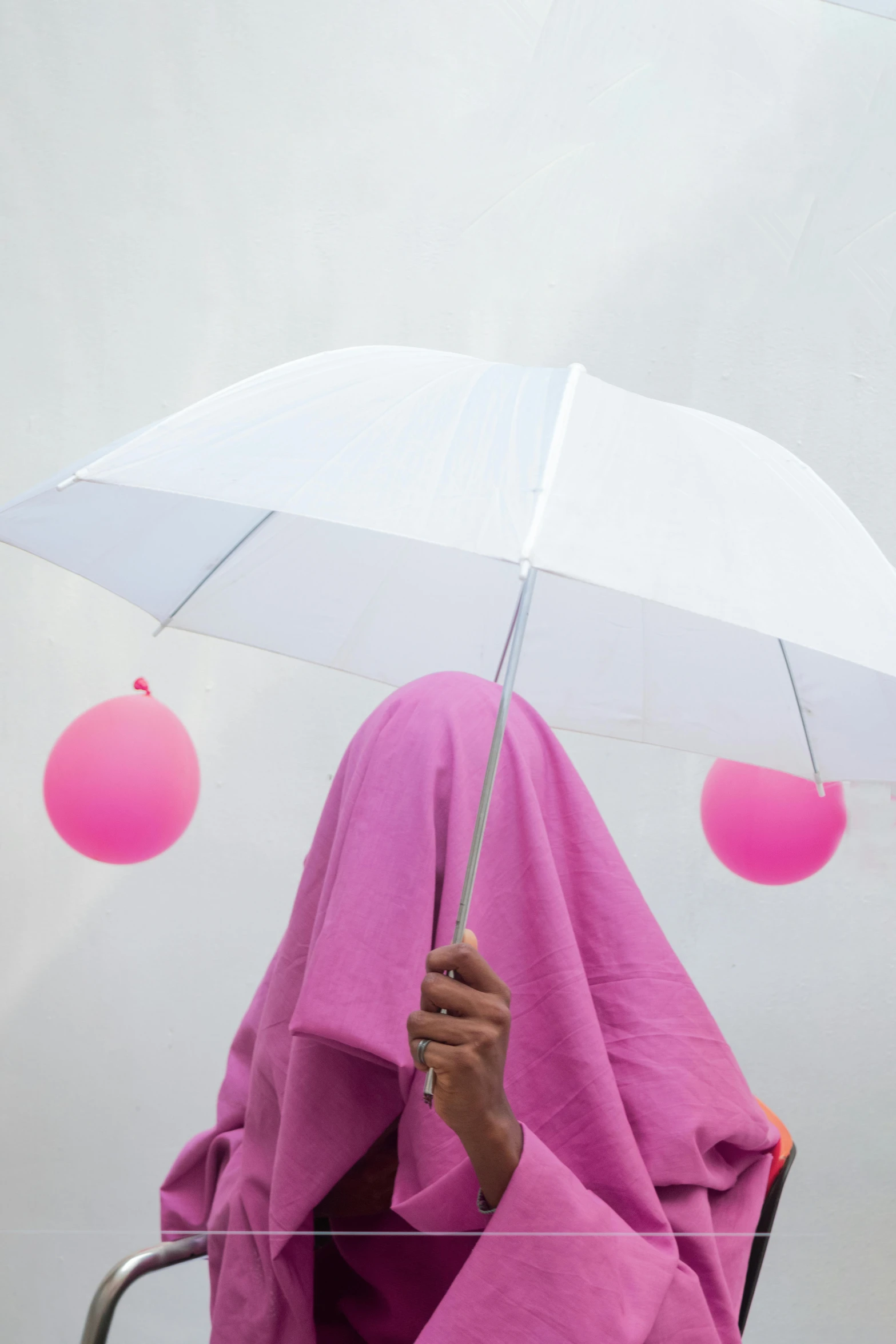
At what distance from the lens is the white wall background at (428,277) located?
107 centimetres

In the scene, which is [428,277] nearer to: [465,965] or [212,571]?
[212,571]

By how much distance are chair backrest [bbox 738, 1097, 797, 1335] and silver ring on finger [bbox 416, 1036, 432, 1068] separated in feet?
1.31

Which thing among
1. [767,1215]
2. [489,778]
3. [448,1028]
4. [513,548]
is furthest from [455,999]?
[767,1215]

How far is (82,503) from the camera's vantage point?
3.01ft

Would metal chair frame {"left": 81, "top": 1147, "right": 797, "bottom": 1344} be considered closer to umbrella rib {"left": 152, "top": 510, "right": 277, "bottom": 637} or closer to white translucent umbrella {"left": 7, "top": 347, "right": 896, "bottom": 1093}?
white translucent umbrella {"left": 7, "top": 347, "right": 896, "bottom": 1093}

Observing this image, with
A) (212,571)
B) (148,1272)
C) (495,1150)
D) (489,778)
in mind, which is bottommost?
(148,1272)

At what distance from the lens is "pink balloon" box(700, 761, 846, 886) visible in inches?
45.7

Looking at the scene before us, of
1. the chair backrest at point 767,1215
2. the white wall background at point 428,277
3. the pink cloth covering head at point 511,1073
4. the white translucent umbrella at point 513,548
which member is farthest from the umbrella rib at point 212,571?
A: the chair backrest at point 767,1215

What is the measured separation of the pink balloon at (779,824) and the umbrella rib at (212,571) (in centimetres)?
58

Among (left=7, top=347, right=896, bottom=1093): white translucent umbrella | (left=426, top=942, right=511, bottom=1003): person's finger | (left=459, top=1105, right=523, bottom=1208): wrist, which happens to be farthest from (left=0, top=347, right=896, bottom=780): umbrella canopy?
(left=459, top=1105, right=523, bottom=1208): wrist

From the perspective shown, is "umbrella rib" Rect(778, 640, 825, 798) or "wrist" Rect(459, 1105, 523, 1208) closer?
"wrist" Rect(459, 1105, 523, 1208)

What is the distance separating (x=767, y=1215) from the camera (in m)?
0.95

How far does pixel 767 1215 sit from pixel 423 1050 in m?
0.49

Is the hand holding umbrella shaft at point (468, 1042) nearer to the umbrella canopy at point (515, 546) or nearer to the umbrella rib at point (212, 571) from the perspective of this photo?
the umbrella canopy at point (515, 546)
